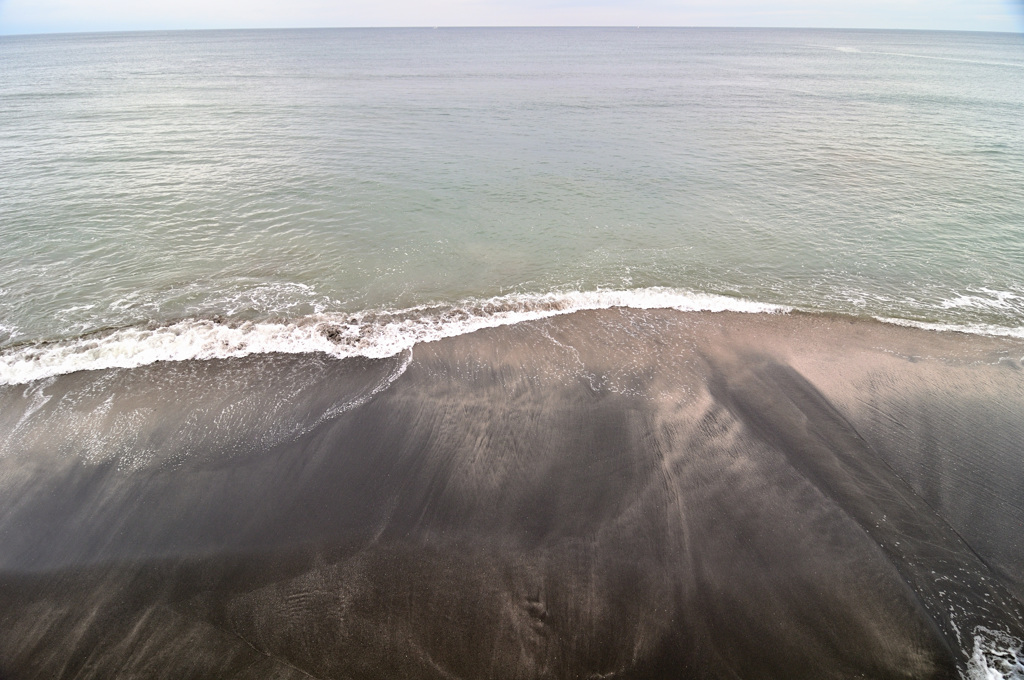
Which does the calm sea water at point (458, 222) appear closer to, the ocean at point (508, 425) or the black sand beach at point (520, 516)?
the ocean at point (508, 425)

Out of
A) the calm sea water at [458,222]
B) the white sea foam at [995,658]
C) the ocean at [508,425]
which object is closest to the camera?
the white sea foam at [995,658]

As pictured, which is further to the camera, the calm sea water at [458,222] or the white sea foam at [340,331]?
the calm sea water at [458,222]

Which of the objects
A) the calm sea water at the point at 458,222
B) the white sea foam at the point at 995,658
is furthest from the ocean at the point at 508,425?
the calm sea water at the point at 458,222

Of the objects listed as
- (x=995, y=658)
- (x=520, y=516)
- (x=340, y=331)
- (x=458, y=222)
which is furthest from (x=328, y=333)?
(x=995, y=658)

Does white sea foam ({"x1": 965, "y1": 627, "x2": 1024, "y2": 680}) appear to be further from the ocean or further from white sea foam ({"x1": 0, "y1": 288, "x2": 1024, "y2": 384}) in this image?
white sea foam ({"x1": 0, "y1": 288, "x2": 1024, "y2": 384})

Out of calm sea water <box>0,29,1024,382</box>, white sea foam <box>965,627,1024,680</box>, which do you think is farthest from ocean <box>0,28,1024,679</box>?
calm sea water <box>0,29,1024,382</box>

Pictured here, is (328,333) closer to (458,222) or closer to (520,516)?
(520,516)

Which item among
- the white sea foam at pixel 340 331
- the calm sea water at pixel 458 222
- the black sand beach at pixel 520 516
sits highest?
the calm sea water at pixel 458 222

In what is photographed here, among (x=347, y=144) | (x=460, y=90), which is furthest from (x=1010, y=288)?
(x=460, y=90)
